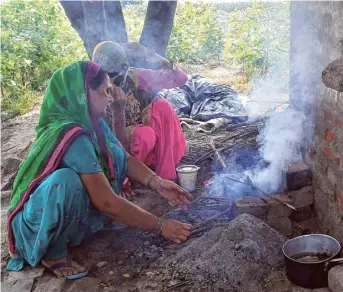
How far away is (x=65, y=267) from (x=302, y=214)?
1.84 meters

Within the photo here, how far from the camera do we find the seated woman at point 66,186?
8.96 feet

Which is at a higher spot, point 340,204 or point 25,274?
point 340,204

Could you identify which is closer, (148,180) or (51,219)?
(51,219)

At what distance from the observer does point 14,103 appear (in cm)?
813

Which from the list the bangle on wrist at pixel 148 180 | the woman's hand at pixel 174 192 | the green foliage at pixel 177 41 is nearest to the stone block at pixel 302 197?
the woman's hand at pixel 174 192

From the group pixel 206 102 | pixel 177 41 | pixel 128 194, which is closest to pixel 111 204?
pixel 128 194

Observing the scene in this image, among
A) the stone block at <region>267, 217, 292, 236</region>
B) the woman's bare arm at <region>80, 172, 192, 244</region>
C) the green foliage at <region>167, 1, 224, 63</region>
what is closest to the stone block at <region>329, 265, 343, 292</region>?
the stone block at <region>267, 217, 292, 236</region>

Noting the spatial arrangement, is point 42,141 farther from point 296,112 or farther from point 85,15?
point 85,15

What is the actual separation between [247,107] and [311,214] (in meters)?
3.29

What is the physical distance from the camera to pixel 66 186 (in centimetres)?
271

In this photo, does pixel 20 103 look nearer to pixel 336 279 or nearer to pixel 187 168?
pixel 187 168

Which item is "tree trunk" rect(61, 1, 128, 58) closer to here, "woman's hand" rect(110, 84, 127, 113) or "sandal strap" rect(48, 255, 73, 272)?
"woman's hand" rect(110, 84, 127, 113)

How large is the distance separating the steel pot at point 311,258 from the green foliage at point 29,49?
6.48 metres

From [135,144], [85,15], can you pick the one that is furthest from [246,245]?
[85,15]
